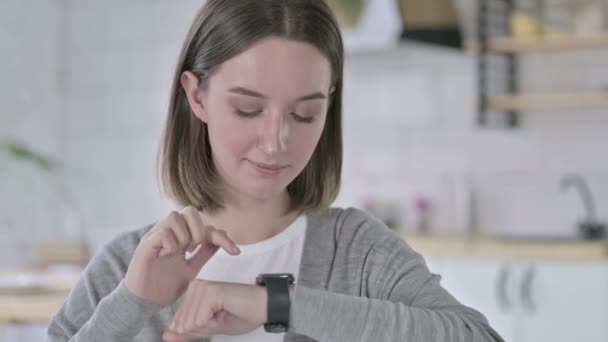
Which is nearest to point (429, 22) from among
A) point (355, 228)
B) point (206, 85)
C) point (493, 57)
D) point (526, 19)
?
point (493, 57)

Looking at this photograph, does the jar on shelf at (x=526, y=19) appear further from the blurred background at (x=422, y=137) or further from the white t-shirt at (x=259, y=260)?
the white t-shirt at (x=259, y=260)

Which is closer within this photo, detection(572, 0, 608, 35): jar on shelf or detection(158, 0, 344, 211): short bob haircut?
detection(158, 0, 344, 211): short bob haircut

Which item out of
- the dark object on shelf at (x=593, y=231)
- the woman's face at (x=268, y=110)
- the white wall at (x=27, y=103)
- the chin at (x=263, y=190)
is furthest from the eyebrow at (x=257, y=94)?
the white wall at (x=27, y=103)

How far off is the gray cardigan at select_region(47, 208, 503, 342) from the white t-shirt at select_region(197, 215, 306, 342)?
0.02 m

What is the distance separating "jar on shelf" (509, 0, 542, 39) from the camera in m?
4.23

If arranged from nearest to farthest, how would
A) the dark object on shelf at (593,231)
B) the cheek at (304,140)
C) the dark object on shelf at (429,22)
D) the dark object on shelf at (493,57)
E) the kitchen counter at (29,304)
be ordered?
the cheek at (304,140) < the kitchen counter at (29,304) < the dark object on shelf at (593,231) < the dark object on shelf at (493,57) < the dark object on shelf at (429,22)

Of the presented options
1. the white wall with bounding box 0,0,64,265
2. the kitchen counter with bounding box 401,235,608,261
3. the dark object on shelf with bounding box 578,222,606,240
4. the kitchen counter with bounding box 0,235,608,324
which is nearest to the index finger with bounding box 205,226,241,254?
the kitchen counter with bounding box 0,235,608,324

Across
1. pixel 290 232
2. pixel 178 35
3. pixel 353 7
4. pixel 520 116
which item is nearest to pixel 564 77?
pixel 520 116

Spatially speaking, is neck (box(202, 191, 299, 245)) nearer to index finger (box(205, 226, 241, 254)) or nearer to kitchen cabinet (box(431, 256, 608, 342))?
index finger (box(205, 226, 241, 254))

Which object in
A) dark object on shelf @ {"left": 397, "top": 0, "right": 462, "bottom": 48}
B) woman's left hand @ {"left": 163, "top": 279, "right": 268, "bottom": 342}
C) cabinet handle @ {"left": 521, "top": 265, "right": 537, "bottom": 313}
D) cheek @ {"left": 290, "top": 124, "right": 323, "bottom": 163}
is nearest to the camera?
woman's left hand @ {"left": 163, "top": 279, "right": 268, "bottom": 342}

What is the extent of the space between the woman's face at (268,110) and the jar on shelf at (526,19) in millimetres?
3104

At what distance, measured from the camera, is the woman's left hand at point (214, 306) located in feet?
3.83

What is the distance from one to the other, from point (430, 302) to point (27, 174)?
4.49 metres

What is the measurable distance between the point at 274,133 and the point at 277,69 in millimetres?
84
